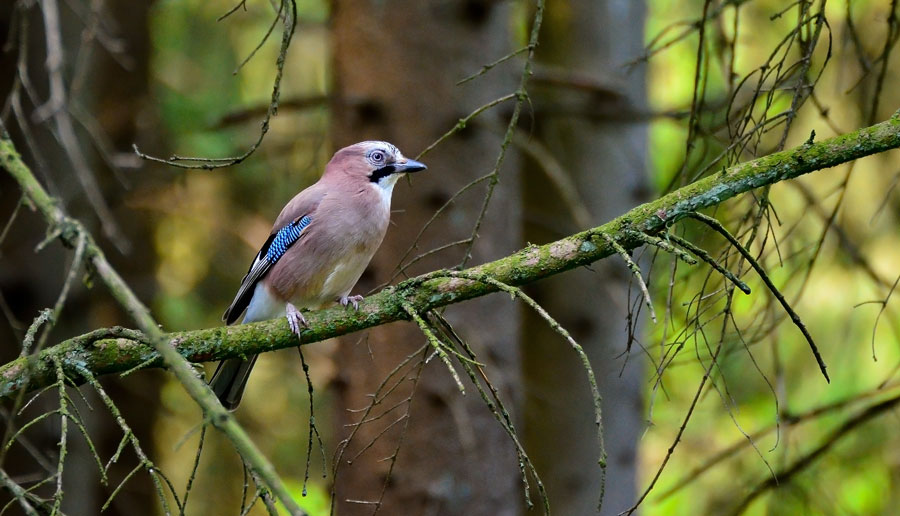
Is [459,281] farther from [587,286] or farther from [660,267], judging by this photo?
[587,286]

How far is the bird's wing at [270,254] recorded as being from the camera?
17.3 ft

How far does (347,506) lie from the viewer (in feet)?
19.4

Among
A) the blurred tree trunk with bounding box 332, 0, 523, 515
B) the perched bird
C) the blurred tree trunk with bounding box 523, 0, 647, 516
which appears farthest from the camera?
the blurred tree trunk with bounding box 523, 0, 647, 516

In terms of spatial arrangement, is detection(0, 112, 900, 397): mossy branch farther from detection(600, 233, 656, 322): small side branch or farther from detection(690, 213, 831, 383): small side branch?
detection(690, 213, 831, 383): small side branch

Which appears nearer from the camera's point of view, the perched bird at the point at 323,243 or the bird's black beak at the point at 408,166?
the perched bird at the point at 323,243

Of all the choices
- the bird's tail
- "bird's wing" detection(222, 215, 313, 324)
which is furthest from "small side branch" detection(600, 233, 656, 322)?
"bird's wing" detection(222, 215, 313, 324)

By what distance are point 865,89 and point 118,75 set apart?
7475mm

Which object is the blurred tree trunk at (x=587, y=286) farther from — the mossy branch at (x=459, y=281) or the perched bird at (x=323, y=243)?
the mossy branch at (x=459, y=281)

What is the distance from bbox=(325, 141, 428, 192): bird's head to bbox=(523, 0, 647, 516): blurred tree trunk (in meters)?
2.07

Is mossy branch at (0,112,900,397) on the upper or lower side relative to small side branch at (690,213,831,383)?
upper

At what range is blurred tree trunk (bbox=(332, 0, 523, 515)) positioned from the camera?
19.1 feet

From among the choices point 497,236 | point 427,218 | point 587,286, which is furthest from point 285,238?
point 587,286

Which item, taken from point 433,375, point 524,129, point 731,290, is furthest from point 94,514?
point 731,290

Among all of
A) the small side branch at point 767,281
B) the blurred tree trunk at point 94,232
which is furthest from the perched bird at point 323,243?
the small side branch at point 767,281
